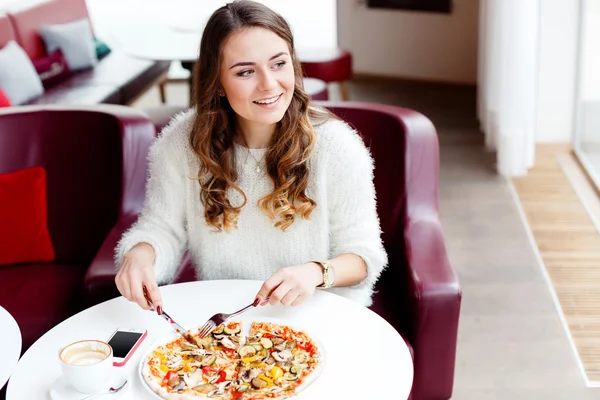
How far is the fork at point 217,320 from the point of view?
151 cm

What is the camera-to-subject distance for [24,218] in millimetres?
2338

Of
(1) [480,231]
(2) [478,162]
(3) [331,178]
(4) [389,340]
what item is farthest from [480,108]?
(4) [389,340]

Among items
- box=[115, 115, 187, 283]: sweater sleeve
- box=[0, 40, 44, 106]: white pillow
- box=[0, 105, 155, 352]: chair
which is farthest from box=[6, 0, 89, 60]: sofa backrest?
box=[115, 115, 187, 283]: sweater sleeve

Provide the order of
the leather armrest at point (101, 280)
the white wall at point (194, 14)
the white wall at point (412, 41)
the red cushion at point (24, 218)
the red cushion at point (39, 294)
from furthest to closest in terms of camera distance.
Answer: the white wall at point (194, 14), the white wall at point (412, 41), the red cushion at point (24, 218), the red cushion at point (39, 294), the leather armrest at point (101, 280)

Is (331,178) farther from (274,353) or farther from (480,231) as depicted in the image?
(480,231)

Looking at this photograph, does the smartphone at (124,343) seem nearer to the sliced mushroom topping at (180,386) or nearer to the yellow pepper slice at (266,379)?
the sliced mushroom topping at (180,386)

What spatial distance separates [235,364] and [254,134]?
0.58 m

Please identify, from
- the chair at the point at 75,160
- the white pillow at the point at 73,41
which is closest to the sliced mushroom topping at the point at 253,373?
the chair at the point at 75,160

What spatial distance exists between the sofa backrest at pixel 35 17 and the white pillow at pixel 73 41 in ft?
0.19

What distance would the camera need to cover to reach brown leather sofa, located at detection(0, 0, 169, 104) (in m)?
4.55

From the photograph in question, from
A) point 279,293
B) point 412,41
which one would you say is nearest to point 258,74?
point 279,293

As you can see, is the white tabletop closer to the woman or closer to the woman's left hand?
the woman

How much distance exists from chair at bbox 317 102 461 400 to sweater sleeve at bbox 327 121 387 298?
0.42 ft

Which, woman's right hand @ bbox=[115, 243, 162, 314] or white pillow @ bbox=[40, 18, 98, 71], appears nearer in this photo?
woman's right hand @ bbox=[115, 243, 162, 314]
